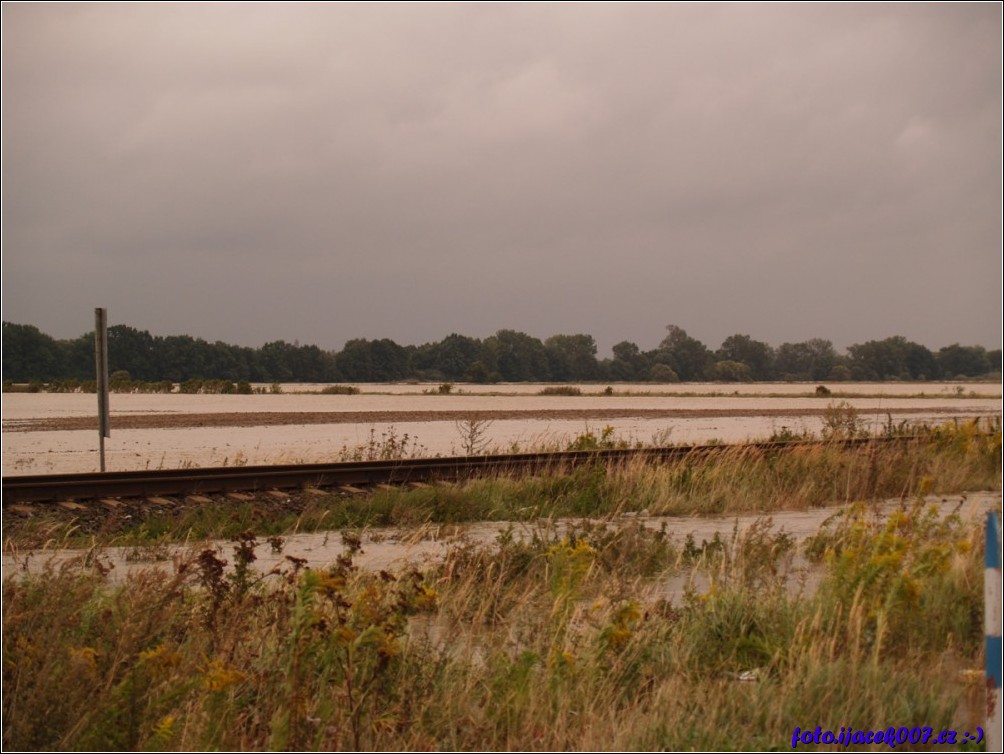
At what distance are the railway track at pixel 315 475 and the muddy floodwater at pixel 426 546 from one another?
2.81 metres

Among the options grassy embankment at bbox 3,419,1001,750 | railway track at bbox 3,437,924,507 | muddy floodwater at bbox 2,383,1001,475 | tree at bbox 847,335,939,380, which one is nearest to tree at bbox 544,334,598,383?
tree at bbox 847,335,939,380

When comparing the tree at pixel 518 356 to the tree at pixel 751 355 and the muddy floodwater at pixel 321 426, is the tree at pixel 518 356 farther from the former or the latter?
the muddy floodwater at pixel 321 426

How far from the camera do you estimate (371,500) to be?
577 inches

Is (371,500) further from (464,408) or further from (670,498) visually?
(464,408)

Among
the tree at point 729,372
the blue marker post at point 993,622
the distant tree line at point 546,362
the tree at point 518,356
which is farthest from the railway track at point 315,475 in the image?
the tree at point 729,372

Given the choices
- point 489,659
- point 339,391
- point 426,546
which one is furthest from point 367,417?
point 489,659

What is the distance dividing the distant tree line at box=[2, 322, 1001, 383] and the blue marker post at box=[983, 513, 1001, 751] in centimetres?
7267

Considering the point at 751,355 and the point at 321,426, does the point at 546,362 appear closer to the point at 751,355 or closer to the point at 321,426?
the point at 751,355

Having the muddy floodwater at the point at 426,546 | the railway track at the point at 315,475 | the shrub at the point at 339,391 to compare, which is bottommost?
the muddy floodwater at the point at 426,546

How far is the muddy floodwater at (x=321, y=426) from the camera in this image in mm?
26938

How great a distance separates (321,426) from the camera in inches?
1665

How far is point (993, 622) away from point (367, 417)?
46259 millimetres

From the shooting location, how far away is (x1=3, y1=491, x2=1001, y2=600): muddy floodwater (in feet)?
32.3

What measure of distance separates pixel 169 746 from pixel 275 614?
6.51ft
